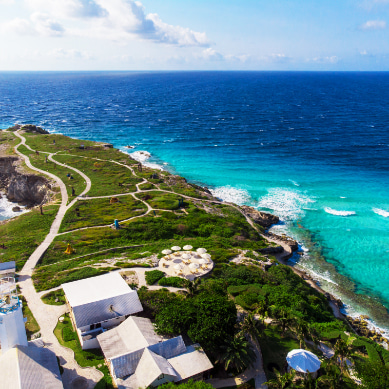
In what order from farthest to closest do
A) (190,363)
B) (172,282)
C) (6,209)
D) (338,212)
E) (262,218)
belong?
(6,209), (338,212), (262,218), (172,282), (190,363)

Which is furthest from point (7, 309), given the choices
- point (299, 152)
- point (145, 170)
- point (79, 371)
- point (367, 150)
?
point (367, 150)

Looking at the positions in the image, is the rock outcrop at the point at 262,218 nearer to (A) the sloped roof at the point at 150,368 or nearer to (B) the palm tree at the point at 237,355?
(B) the palm tree at the point at 237,355

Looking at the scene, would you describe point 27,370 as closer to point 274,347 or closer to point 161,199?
point 274,347

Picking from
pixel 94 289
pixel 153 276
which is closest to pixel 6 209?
pixel 153 276

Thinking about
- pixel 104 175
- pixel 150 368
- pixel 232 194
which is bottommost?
pixel 232 194

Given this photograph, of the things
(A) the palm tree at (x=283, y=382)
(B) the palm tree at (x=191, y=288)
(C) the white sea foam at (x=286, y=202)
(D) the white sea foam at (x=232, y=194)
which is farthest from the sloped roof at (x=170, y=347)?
(D) the white sea foam at (x=232, y=194)

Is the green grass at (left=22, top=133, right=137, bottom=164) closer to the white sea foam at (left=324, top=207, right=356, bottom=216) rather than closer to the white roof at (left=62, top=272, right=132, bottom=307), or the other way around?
the white sea foam at (left=324, top=207, right=356, bottom=216)

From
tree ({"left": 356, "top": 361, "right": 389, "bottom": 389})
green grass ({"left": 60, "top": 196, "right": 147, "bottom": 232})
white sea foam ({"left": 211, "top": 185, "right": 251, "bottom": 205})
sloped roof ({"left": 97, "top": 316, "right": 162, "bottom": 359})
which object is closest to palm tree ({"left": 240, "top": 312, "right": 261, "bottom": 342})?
sloped roof ({"left": 97, "top": 316, "right": 162, "bottom": 359})
